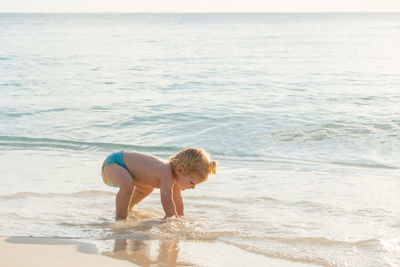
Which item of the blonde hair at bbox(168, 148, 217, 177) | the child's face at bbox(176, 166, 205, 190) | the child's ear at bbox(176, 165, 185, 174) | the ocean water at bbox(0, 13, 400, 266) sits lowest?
the ocean water at bbox(0, 13, 400, 266)

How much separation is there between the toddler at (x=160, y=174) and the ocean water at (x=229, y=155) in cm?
22

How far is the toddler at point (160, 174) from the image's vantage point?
14.6 ft

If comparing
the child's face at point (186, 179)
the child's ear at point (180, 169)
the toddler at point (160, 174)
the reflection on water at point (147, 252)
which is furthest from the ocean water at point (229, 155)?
the child's ear at point (180, 169)

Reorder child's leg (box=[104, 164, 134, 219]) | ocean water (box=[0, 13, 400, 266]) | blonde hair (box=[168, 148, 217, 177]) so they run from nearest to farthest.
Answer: ocean water (box=[0, 13, 400, 266]) < blonde hair (box=[168, 148, 217, 177]) < child's leg (box=[104, 164, 134, 219])

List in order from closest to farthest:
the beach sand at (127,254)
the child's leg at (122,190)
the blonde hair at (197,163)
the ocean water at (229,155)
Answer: the beach sand at (127,254)
the ocean water at (229,155)
the blonde hair at (197,163)
the child's leg at (122,190)

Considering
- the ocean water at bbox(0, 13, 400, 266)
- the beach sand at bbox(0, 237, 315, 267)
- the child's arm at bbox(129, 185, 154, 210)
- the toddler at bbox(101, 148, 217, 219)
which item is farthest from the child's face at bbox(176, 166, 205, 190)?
the beach sand at bbox(0, 237, 315, 267)

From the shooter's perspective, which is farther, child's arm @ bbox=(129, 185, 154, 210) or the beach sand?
child's arm @ bbox=(129, 185, 154, 210)

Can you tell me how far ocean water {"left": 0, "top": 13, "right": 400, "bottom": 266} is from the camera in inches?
167

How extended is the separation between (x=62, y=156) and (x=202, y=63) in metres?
15.8

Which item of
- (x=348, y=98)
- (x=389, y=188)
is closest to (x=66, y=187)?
(x=389, y=188)

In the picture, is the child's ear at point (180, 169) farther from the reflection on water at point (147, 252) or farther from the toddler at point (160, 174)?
the reflection on water at point (147, 252)

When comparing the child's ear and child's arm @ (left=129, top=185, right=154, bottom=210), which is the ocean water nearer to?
child's arm @ (left=129, top=185, right=154, bottom=210)

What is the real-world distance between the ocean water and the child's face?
1.12ft

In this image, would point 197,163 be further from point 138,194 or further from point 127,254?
point 127,254
